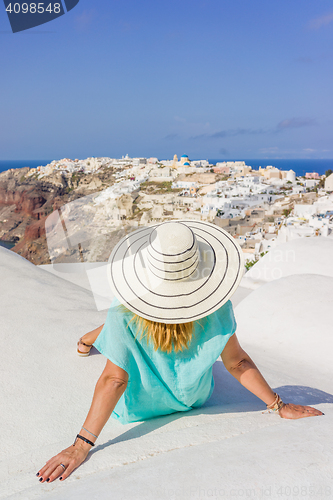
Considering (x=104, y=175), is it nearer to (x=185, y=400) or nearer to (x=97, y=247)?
(x=97, y=247)

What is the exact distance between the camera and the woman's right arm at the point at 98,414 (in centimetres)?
104

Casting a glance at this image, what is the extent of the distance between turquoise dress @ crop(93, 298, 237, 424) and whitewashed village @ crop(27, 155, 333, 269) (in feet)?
3.53

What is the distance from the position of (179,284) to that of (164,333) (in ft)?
0.59

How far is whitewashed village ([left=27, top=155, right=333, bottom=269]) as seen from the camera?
243 centimetres

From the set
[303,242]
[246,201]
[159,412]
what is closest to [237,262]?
[159,412]

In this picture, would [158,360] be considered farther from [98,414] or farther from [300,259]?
[300,259]

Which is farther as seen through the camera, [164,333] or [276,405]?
[276,405]

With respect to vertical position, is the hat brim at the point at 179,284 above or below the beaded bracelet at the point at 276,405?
above

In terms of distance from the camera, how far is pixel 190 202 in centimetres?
496

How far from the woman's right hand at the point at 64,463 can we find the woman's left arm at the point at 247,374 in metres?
0.54

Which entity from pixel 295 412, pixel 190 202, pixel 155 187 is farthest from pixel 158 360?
pixel 190 202

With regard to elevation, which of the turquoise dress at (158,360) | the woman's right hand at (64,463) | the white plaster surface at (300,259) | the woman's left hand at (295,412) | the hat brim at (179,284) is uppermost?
the hat brim at (179,284)

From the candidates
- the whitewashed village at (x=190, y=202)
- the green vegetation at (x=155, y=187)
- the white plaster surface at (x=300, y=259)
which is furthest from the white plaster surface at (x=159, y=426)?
the white plaster surface at (x=300, y=259)

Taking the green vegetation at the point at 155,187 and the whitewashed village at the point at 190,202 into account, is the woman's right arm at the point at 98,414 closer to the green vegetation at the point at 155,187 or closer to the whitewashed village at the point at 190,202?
the whitewashed village at the point at 190,202
